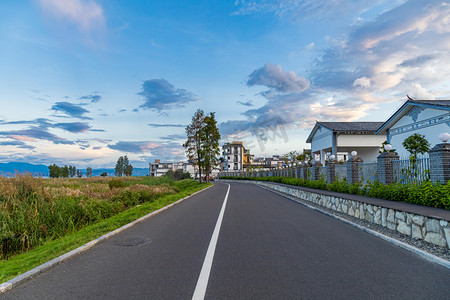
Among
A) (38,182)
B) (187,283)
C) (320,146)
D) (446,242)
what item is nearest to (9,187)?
(38,182)

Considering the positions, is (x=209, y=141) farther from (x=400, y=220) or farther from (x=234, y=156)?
(x=234, y=156)

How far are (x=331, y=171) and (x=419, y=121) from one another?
326 inches

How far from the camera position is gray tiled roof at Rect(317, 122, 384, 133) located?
33750 millimetres

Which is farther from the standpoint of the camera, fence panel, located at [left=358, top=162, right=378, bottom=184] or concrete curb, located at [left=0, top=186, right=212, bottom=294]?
fence panel, located at [left=358, top=162, right=378, bottom=184]

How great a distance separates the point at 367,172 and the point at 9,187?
53.6ft

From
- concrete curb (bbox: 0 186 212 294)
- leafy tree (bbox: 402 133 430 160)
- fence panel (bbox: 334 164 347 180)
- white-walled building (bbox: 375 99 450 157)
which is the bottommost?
concrete curb (bbox: 0 186 212 294)

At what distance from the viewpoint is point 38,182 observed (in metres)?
12.5

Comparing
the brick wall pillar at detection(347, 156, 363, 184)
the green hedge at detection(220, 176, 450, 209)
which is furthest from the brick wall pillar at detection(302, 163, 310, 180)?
the brick wall pillar at detection(347, 156, 363, 184)

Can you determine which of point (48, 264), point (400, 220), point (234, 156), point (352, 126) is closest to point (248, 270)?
point (48, 264)

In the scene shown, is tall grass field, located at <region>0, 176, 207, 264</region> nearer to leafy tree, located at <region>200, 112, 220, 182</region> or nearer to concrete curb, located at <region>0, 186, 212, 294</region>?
concrete curb, located at <region>0, 186, 212, 294</region>

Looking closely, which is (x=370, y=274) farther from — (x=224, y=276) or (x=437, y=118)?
(x=437, y=118)

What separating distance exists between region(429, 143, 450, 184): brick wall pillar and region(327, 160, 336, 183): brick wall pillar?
889 cm

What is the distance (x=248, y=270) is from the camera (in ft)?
16.0

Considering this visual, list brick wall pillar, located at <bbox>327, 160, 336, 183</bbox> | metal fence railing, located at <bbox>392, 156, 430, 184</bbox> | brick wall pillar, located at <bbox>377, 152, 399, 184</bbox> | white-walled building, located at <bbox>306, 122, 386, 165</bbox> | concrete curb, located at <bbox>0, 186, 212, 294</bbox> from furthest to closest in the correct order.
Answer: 1. white-walled building, located at <bbox>306, 122, 386, 165</bbox>
2. brick wall pillar, located at <bbox>327, 160, 336, 183</bbox>
3. brick wall pillar, located at <bbox>377, 152, 399, 184</bbox>
4. metal fence railing, located at <bbox>392, 156, 430, 184</bbox>
5. concrete curb, located at <bbox>0, 186, 212, 294</bbox>
